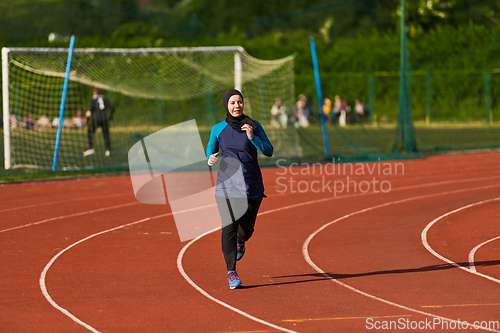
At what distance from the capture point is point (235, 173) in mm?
6953

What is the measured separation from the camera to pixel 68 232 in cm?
1038

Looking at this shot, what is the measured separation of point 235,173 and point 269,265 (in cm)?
164

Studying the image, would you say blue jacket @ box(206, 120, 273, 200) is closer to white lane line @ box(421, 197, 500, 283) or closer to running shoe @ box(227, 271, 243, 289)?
running shoe @ box(227, 271, 243, 289)

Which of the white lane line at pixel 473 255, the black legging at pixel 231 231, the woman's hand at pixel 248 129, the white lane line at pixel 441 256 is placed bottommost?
the white lane line at pixel 473 255

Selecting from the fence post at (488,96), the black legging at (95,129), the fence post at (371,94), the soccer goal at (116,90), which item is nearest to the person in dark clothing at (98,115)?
the black legging at (95,129)

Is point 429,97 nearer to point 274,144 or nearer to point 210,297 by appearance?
point 274,144

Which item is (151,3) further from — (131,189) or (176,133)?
(131,189)

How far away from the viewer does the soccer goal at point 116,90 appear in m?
18.9

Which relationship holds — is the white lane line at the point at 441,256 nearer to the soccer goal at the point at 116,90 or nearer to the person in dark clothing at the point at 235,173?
the person in dark clothing at the point at 235,173

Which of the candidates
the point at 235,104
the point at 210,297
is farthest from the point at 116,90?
the point at 210,297

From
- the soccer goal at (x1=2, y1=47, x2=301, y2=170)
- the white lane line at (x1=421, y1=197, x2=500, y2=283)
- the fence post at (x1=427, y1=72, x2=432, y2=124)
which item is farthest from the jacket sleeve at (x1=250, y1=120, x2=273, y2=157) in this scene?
the fence post at (x1=427, y1=72, x2=432, y2=124)

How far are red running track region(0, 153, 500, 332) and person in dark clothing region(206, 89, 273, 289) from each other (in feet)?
1.77

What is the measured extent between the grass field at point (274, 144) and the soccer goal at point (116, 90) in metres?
0.05

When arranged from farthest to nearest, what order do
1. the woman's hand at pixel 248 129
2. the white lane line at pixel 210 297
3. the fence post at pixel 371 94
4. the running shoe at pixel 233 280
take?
1. the fence post at pixel 371 94
2. the running shoe at pixel 233 280
3. the woman's hand at pixel 248 129
4. the white lane line at pixel 210 297
